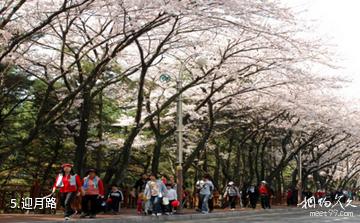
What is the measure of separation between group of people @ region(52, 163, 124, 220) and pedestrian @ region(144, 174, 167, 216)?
2.47 m

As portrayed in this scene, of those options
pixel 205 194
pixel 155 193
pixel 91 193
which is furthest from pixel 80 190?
pixel 205 194

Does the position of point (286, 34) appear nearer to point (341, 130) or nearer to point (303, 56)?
point (303, 56)

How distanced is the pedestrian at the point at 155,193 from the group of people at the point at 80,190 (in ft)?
8.11

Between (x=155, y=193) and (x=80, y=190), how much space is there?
3.99 metres

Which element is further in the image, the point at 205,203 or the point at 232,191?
the point at 232,191

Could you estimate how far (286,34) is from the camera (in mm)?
18094

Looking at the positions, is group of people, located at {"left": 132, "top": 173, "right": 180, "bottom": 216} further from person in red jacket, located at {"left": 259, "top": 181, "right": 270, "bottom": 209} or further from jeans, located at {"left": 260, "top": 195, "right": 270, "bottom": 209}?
jeans, located at {"left": 260, "top": 195, "right": 270, "bottom": 209}

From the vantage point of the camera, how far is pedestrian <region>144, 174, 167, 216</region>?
19172 millimetres

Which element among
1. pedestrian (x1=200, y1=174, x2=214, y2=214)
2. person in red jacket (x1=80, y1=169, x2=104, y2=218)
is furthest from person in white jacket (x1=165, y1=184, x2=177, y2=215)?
person in red jacket (x1=80, y1=169, x2=104, y2=218)

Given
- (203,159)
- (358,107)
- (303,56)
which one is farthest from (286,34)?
(358,107)

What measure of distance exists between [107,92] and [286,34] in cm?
1323

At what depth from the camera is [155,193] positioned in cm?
1916

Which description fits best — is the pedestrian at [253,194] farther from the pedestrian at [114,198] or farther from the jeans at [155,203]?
the jeans at [155,203]

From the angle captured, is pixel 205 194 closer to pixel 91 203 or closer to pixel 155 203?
pixel 155 203
